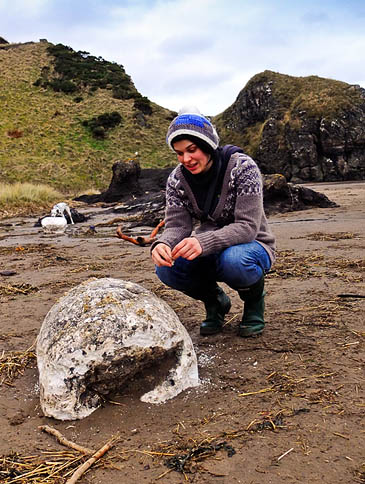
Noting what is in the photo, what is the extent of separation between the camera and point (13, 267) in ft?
21.0

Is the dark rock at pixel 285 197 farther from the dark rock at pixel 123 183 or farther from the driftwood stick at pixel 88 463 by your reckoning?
the dark rock at pixel 123 183

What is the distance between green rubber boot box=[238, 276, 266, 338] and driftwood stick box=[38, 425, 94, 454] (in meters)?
1.45

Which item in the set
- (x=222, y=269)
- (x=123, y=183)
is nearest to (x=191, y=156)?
(x=222, y=269)

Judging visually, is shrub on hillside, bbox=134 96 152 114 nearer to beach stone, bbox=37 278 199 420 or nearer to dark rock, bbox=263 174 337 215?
dark rock, bbox=263 174 337 215

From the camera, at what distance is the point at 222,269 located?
297cm

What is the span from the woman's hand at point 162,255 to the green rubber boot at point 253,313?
623 mm

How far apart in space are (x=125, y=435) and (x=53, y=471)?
35 cm

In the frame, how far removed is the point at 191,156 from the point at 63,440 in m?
1.74

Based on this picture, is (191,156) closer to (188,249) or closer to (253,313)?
(188,249)

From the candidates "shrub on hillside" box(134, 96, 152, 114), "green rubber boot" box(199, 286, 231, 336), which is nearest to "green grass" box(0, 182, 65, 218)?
"green rubber boot" box(199, 286, 231, 336)

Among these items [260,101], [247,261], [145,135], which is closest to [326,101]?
[260,101]

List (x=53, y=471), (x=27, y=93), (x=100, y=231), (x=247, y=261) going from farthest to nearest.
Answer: (x=27, y=93), (x=100, y=231), (x=247, y=261), (x=53, y=471)

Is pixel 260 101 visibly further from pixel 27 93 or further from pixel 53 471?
pixel 53 471

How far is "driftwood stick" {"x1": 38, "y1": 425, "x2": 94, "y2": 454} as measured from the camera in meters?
1.95
